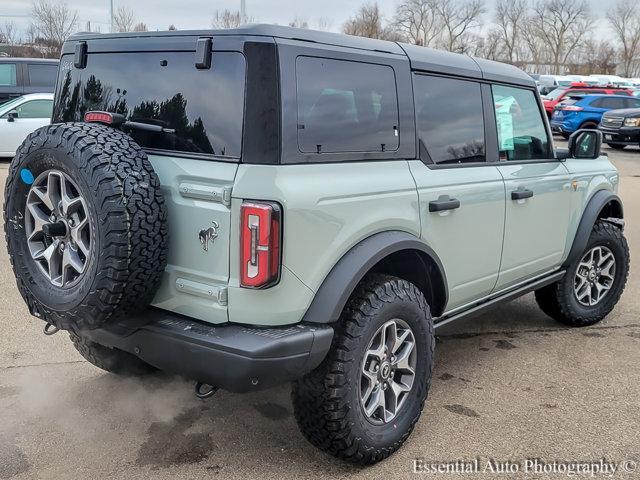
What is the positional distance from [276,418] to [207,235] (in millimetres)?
1301

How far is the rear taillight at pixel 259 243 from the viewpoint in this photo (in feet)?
7.97

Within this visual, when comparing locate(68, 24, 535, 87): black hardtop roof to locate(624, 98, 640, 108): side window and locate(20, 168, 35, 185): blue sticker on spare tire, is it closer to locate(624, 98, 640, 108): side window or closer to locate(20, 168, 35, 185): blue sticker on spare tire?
locate(20, 168, 35, 185): blue sticker on spare tire

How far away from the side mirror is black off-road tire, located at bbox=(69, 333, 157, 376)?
10.5ft

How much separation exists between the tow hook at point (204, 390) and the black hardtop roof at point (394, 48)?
58.6 inches

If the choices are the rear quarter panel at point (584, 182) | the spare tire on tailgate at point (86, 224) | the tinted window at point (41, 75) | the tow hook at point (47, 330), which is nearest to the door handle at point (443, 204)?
the spare tire on tailgate at point (86, 224)

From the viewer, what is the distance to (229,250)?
8.24ft

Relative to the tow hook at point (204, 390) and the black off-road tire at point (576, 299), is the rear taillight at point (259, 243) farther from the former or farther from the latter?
the black off-road tire at point (576, 299)

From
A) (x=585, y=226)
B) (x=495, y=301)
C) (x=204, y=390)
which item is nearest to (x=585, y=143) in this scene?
(x=585, y=226)

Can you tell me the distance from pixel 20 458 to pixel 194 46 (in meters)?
2.04

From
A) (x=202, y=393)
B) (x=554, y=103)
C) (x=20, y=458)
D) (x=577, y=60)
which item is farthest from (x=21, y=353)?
(x=577, y=60)

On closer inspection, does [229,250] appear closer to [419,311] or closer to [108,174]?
[108,174]

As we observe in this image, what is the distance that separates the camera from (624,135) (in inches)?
741

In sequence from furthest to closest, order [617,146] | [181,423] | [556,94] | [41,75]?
[556,94]
[617,146]
[41,75]
[181,423]

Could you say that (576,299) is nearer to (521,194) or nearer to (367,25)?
(521,194)
